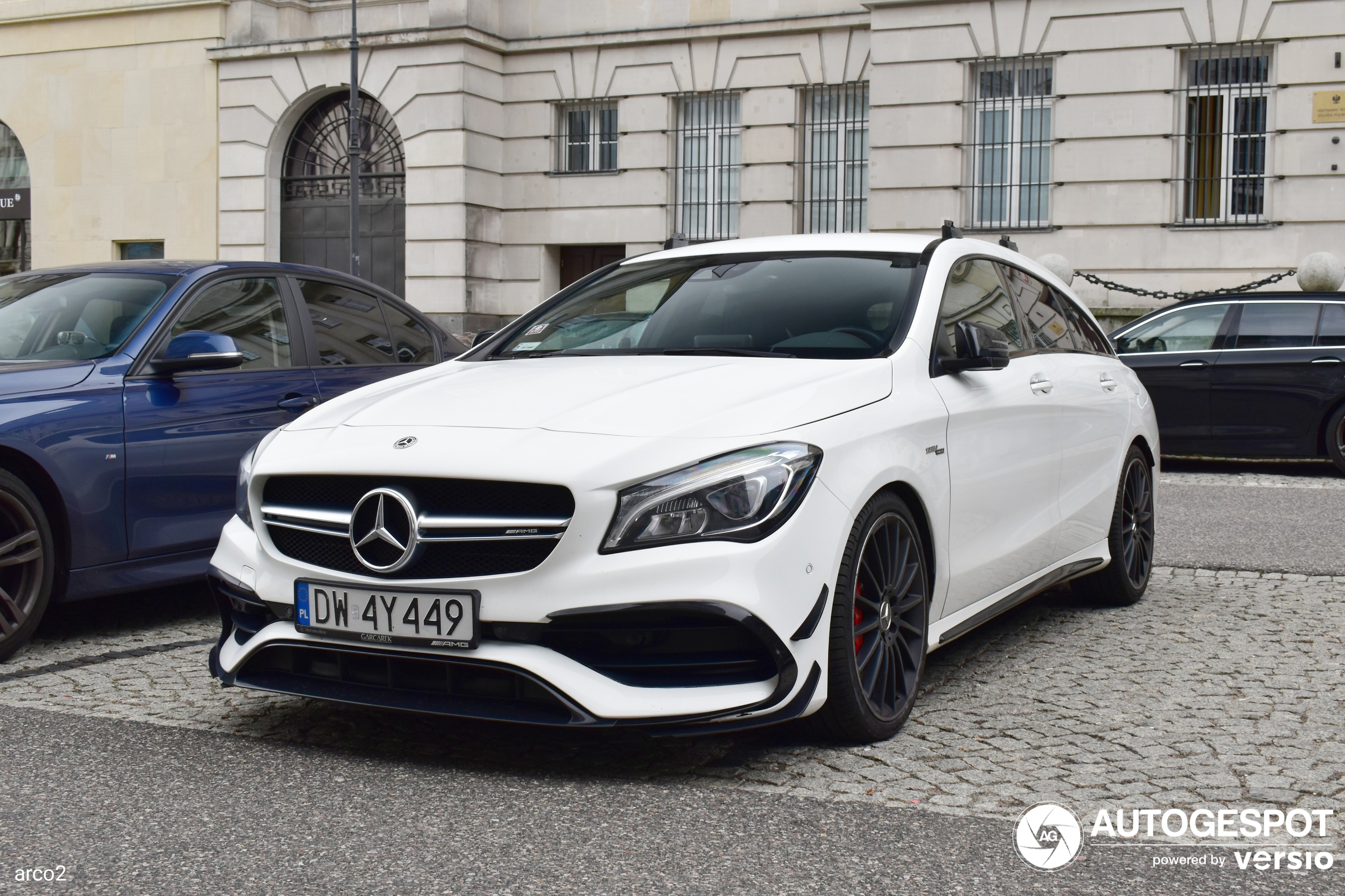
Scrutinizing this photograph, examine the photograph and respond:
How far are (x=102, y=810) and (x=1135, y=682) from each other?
10.9 ft

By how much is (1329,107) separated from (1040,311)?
16289mm

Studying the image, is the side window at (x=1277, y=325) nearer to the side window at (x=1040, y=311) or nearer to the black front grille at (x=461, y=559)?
the side window at (x=1040, y=311)

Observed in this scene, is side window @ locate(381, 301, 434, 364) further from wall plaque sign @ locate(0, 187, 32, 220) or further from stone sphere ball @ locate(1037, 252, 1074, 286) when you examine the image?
wall plaque sign @ locate(0, 187, 32, 220)

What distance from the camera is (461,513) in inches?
148

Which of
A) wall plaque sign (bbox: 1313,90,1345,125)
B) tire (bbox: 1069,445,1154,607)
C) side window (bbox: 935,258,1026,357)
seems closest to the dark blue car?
side window (bbox: 935,258,1026,357)

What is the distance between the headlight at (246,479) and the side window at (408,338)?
281cm

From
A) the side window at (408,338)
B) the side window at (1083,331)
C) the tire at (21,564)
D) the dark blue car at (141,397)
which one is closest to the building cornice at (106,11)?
the side window at (408,338)

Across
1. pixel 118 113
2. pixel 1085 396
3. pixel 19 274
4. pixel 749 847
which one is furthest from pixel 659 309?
pixel 118 113

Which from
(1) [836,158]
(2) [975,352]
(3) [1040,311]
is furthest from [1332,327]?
(1) [836,158]

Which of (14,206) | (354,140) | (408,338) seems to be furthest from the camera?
(14,206)

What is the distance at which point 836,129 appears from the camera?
24188mm

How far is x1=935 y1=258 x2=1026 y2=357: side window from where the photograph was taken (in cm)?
493

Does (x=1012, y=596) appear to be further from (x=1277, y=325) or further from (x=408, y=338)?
(x=1277, y=325)

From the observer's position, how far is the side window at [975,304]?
4.93 m
